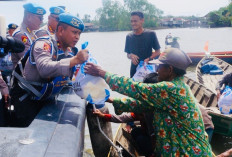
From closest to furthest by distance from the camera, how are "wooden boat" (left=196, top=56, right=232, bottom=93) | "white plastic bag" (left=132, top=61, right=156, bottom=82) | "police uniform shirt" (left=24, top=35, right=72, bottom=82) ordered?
"police uniform shirt" (left=24, top=35, right=72, bottom=82) < "white plastic bag" (left=132, top=61, right=156, bottom=82) < "wooden boat" (left=196, top=56, right=232, bottom=93)

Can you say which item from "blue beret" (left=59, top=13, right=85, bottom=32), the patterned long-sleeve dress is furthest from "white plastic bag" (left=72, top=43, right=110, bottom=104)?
"blue beret" (left=59, top=13, right=85, bottom=32)

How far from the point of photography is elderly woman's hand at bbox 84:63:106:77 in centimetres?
252

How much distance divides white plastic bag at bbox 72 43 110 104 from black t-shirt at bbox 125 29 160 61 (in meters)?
2.45

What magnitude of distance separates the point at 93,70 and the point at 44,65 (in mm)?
514

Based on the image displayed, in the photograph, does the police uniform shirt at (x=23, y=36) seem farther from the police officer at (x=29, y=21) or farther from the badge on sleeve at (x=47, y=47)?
the badge on sleeve at (x=47, y=47)

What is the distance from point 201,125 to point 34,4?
2779mm

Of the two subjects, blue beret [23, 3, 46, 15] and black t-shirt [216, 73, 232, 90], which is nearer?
blue beret [23, 3, 46, 15]

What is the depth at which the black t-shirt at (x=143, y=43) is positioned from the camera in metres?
4.91

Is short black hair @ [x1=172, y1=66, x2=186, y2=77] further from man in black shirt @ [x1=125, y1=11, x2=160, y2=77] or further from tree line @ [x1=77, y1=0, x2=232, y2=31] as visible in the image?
tree line @ [x1=77, y1=0, x2=232, y2=31]

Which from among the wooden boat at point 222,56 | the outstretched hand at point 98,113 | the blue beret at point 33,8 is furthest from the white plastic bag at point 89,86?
the wooden boat at point 222,56

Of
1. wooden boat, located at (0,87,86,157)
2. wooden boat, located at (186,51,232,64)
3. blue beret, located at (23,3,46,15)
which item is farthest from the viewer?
wooden boat, located at (186,51,232,64)

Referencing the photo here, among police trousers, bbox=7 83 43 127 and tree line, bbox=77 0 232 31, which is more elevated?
tree line, bbox=77 0 232 31

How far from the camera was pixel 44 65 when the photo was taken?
2.18 meters

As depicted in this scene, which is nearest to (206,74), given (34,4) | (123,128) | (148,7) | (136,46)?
(136,46)
